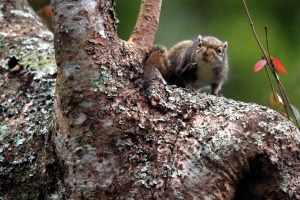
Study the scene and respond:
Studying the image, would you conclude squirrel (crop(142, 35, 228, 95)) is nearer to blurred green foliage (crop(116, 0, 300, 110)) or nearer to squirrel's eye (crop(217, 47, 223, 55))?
squirrel's eye (crop(217, 47, 223, 55))

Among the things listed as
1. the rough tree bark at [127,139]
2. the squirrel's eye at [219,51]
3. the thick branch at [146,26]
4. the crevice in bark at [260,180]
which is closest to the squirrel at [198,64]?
the squirrel's eye at [219,51]

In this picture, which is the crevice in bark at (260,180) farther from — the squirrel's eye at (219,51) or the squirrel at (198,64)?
the squirrel's eye at (219,51)

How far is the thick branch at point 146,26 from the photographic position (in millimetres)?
2693

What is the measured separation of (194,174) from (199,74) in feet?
4.64

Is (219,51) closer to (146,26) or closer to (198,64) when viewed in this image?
(198,64)

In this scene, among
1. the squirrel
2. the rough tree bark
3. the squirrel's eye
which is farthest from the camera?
the squirrel's eye

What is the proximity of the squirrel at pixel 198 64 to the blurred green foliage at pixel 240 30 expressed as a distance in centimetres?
87

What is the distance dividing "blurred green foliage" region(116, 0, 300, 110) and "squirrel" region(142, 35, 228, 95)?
0.87 meters

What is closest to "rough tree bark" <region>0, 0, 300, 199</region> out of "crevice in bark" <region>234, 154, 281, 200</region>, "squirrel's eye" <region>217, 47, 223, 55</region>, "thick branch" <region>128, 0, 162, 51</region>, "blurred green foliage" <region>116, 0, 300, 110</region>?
"crevice in bark" <region>234, 154, 281, 200</region>

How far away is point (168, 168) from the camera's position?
2.18 metres

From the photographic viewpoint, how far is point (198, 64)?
352cm

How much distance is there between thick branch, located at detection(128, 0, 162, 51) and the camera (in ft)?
8.84

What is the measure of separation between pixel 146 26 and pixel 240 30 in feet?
7.24

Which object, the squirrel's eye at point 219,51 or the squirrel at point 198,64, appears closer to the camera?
the squirrel at point 198,64
